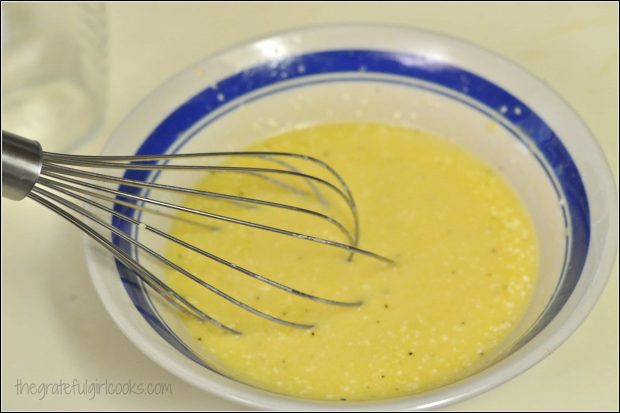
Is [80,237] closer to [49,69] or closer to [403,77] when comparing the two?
[49,69]

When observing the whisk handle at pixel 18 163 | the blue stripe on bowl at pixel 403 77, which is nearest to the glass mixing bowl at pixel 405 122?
the blue stripe on bowl at pixel 403 77

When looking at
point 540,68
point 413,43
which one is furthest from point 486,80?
point 540,68

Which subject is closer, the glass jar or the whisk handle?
the whisk handle

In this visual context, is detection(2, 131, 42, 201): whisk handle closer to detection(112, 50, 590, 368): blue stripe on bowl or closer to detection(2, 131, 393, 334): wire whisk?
detection(2, 131, 393, 334): wire whisk

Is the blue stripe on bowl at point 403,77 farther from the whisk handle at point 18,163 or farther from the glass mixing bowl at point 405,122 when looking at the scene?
the whisk handle at point 18,163

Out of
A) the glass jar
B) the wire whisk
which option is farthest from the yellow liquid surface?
the glass jar
